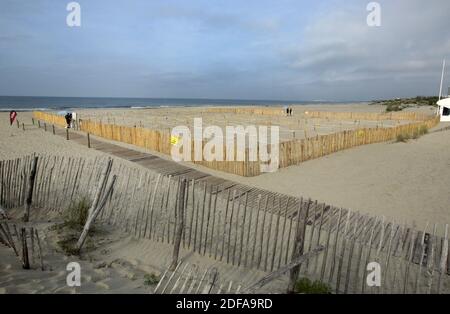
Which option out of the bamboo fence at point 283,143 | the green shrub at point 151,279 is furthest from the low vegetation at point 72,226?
the bamboo fence at point 283,143

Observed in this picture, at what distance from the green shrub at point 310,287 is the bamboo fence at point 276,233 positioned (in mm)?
252

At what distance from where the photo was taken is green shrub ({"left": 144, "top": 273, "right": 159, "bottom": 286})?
4.63m

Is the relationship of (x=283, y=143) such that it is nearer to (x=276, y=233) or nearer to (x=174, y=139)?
(x=174, y=139)

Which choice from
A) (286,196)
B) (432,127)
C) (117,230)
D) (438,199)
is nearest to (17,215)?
(117,230)

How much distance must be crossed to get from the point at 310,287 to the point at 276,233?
1.07m

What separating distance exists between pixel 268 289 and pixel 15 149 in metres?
15.2

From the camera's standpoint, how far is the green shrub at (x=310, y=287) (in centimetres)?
437

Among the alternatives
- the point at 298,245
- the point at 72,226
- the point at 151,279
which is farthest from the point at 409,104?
the point at 151,279

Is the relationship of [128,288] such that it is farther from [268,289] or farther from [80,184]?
[80,184]

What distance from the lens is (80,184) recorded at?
7805 millimetres

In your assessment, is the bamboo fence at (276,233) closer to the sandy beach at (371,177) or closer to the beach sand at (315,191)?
the beach sand at (315,191)

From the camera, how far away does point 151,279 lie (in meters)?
4.75

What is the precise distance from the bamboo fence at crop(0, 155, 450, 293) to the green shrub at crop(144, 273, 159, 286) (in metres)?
1.14

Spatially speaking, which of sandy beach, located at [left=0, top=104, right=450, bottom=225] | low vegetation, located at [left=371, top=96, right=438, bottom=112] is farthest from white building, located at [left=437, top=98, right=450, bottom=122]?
low vegetation, located at [left=371, top=96, right=438, bottom=112]
